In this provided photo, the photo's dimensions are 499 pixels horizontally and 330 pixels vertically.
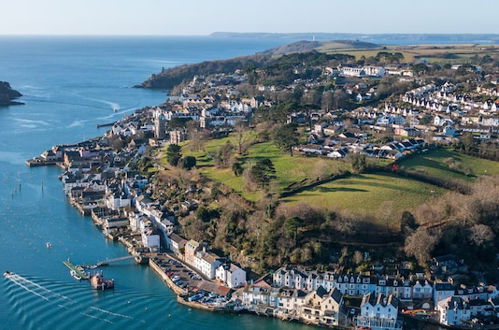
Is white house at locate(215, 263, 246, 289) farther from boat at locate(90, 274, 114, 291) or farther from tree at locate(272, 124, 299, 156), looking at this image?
tree at locate(272, 124, 299, 156)

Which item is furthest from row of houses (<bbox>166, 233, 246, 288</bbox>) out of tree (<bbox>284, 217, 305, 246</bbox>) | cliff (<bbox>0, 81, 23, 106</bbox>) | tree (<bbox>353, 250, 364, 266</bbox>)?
cliff (<bbox>0, 81, 23, 106</bbox>)

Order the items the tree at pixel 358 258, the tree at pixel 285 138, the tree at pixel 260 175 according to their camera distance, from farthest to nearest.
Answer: the tree at pixel 285 138, the tree at pixel 260 175, the tree at pixel 358 258

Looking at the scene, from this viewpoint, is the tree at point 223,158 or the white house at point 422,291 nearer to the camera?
the white house at point 422,291

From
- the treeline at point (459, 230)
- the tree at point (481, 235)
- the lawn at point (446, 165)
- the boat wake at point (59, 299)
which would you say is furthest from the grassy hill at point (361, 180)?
the boat wake at point (59, 299)

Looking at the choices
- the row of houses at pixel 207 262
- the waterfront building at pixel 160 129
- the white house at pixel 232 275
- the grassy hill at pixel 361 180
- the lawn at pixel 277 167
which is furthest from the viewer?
the waterfront building at pixel 160 129

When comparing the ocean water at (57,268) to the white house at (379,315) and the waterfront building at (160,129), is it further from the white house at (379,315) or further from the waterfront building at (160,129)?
the waterfront building at (160,129)

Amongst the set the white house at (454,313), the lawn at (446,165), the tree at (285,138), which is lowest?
the white house at (454,313)

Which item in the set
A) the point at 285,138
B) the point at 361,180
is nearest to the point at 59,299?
the point at 361,180
